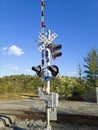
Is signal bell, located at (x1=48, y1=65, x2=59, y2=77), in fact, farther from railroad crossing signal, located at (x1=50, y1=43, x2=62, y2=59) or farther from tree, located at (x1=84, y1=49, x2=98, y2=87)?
tree, located at (x1=84, y1=49, x2=98, y2=87)

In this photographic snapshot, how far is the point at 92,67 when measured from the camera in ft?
151

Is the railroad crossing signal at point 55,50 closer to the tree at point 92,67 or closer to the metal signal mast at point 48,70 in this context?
the metal signal mast at point 48,70

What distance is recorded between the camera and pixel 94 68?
4594 centimetres

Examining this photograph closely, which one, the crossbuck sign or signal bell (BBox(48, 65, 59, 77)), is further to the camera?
the crossbuck sign

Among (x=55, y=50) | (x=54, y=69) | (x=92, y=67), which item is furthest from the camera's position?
(x=92, y=67)

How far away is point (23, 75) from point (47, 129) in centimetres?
8126

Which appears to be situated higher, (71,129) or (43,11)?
(43,11)

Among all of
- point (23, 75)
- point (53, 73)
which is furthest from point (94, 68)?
point (23, 75)

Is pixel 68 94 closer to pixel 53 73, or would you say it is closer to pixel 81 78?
pixel 81 78

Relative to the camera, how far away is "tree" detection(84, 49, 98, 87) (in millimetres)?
46000

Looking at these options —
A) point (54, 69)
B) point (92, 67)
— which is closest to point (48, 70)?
point (54, 69)

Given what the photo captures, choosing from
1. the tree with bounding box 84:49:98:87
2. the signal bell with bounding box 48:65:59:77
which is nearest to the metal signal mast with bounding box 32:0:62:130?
the signal bell with bounding box 48:65:59:77

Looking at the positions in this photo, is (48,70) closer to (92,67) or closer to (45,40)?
(45,40)

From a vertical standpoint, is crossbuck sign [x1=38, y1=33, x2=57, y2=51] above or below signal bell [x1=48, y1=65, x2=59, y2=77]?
above
